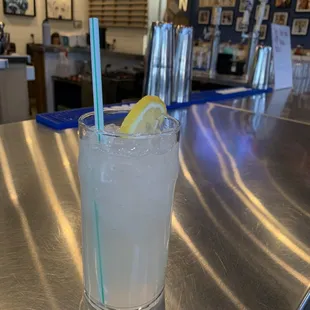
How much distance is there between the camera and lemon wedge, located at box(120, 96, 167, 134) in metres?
0.36

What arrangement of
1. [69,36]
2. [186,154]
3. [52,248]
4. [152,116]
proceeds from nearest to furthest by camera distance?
[152,116] → [52,248] → [186,154] → [69,36]

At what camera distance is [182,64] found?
1397mm

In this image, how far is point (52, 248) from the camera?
49 cm

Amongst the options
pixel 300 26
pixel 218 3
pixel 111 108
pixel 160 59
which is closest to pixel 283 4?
pixel 300 26

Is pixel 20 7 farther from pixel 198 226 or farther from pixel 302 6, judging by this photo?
pixel 198 226

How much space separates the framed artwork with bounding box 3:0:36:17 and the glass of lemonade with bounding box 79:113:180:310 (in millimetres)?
4964

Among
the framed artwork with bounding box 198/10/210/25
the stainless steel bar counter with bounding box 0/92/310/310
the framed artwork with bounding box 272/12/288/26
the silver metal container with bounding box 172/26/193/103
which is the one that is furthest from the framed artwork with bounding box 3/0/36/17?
the stainless steel bar counter with bounding box 0/92/310/310

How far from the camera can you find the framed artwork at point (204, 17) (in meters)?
3.82

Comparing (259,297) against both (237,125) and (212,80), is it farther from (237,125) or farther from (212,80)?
(212,80)

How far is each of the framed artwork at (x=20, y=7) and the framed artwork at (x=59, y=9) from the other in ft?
0.69

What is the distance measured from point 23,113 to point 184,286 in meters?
2.48

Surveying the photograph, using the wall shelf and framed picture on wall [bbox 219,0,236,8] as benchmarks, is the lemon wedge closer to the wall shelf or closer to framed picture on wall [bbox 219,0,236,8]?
framed picture on wall [bbox 219,0,236,8]

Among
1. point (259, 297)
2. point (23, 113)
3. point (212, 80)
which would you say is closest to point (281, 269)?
point (259, 297)

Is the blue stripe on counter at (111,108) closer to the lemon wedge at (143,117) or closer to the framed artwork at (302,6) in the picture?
the lemon wedge at (143,117)
